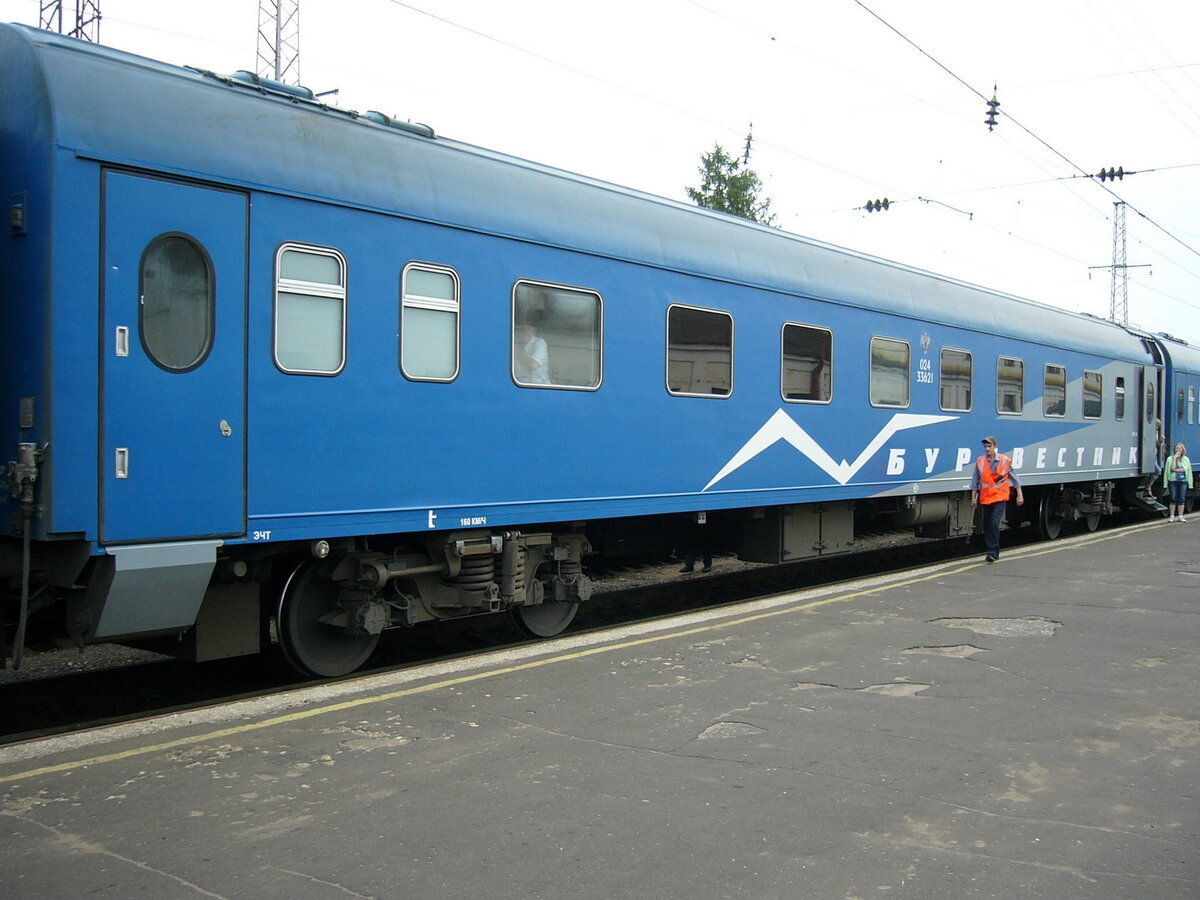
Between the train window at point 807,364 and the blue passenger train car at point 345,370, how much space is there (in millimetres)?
42

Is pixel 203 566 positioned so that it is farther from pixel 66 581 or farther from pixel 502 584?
pixel 502 584

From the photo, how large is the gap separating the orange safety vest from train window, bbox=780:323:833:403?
330 cm

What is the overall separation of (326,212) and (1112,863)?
16.9ft

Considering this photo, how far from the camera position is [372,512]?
653cm

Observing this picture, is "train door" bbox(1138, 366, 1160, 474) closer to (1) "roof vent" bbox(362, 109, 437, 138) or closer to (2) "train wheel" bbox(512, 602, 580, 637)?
(2) "train wheel" bbox(512, 602, 580, 637)

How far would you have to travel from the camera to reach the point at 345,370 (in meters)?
6.35

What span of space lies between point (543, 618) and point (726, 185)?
46.1 metres

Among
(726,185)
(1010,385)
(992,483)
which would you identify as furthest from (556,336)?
(726,185)

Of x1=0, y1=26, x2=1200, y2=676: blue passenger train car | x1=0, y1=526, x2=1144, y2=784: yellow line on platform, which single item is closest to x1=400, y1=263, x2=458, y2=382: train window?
x1=0, y1=26, x2=1200, y2=676: blue passenger train car

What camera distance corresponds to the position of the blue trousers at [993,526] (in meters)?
12.5

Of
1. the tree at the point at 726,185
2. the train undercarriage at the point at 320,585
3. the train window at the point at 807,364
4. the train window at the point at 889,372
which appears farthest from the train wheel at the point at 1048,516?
the tree at the point at 726,185

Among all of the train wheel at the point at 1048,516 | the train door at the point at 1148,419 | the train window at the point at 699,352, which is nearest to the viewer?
the train window at the point at 699,352

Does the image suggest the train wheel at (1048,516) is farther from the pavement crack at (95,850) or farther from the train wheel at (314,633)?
the pavement crack at (95,850)

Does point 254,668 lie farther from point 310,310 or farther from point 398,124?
point 398,124
